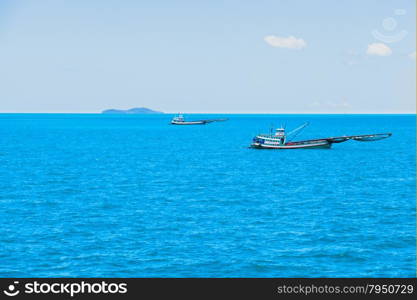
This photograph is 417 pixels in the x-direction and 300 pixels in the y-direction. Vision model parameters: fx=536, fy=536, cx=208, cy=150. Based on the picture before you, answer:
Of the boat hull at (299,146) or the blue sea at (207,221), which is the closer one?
the blue sea at (207,221)

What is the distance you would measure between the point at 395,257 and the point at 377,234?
7049 millimetres

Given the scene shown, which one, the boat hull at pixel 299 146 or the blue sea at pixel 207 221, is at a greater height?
the boat hull at pixel 299 146

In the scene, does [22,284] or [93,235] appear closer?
[22,284]

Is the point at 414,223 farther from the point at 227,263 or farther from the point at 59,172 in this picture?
the point at 59,172

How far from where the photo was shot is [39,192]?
73250 millimetres

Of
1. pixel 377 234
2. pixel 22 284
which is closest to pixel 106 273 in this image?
pixel 22 284

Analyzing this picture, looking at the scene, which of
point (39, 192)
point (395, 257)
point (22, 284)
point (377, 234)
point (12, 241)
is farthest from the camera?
point (39, 192)

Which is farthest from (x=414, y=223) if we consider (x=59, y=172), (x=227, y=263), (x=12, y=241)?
(x=59, y=172)

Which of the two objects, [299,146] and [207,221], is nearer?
[207,221]

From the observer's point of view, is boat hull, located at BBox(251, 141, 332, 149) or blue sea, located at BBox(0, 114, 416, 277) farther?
boat hull, located at BBox(251, 141, 332, 149)

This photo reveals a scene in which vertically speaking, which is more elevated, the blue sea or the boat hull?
the boat hull

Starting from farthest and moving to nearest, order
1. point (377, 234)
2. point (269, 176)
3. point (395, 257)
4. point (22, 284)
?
point (269, 176), point (377, 234), point (395, 257), point (22, 284)

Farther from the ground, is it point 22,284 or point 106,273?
Answer: point 22,284

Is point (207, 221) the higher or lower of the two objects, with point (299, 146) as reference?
lower
